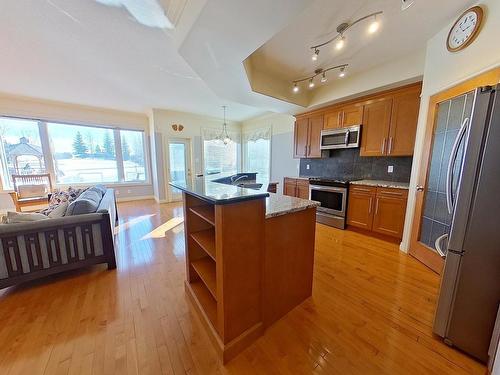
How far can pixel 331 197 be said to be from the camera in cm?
365

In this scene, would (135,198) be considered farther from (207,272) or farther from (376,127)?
(376,127)

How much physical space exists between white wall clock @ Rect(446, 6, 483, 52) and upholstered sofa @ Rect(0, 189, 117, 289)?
415 centimetres

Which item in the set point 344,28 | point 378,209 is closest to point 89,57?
point 344,28

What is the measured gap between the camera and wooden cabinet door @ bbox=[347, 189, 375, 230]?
3132 mm

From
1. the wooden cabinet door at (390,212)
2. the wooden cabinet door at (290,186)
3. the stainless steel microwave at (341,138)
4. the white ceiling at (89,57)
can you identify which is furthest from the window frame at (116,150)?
the wooden cabinet door at (390,212)

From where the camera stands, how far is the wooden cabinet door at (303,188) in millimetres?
4125

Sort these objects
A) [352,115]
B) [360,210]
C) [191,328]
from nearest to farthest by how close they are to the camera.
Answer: [191,328] → [360,210] → [352,115]

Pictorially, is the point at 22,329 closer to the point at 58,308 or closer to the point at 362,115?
the point at 58,308

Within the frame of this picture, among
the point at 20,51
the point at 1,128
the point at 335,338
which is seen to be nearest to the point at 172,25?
the point at 20,51

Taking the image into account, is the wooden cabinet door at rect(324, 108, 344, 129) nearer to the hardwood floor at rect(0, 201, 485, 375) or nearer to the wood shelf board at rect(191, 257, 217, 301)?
the hardwood floor at rect(0, 201, 485, 375)

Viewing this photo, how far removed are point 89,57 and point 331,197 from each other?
4410 mm

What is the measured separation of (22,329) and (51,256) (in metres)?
0.71

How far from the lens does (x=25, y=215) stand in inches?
75.9

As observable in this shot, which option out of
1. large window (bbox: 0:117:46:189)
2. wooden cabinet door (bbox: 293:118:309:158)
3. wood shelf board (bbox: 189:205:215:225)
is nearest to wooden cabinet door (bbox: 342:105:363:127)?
wooden cabinet door (bbox: 293:118:309:158)
